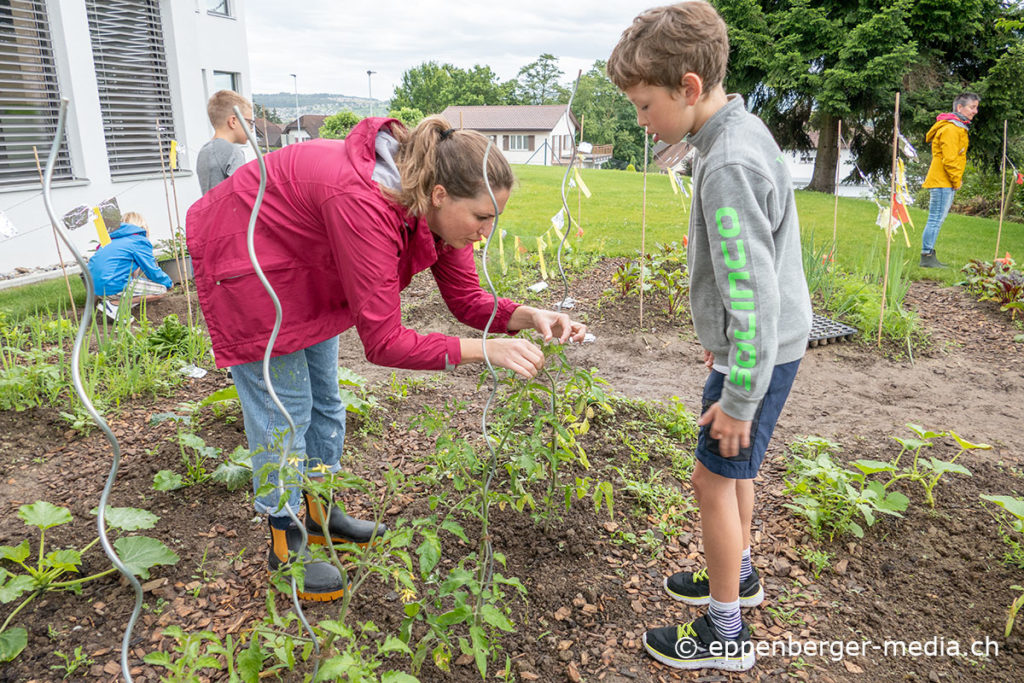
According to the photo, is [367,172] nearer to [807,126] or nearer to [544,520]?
[544,520]

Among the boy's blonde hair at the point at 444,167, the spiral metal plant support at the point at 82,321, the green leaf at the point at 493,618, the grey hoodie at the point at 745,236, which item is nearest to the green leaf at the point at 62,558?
the spiral metal plant support at the point at 82,321

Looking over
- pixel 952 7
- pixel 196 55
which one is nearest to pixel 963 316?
pixel 196 55

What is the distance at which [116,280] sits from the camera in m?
4.19

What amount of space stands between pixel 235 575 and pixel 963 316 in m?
5.01

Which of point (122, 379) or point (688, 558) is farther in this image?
point (122, 379)

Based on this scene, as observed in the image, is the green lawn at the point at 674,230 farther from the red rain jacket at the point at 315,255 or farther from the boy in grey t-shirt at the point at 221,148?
the red rain jacket at the point at 315,255

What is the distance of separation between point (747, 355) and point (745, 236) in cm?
25

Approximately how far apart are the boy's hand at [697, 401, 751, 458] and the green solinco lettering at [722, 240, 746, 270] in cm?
31

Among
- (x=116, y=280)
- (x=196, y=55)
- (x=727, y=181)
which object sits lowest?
(x=116, y=280)

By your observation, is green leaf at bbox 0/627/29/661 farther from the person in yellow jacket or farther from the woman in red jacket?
the person in yellow jacket

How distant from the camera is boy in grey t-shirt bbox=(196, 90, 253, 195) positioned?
3766mm

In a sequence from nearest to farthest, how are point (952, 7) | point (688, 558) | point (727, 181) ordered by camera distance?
point (727, 181) < point (688, 558) < point (952, 7)

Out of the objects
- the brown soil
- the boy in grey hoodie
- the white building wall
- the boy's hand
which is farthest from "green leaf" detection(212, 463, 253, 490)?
the white building wall

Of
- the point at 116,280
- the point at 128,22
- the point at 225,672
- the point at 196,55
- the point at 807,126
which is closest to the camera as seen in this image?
the point at 225,672
